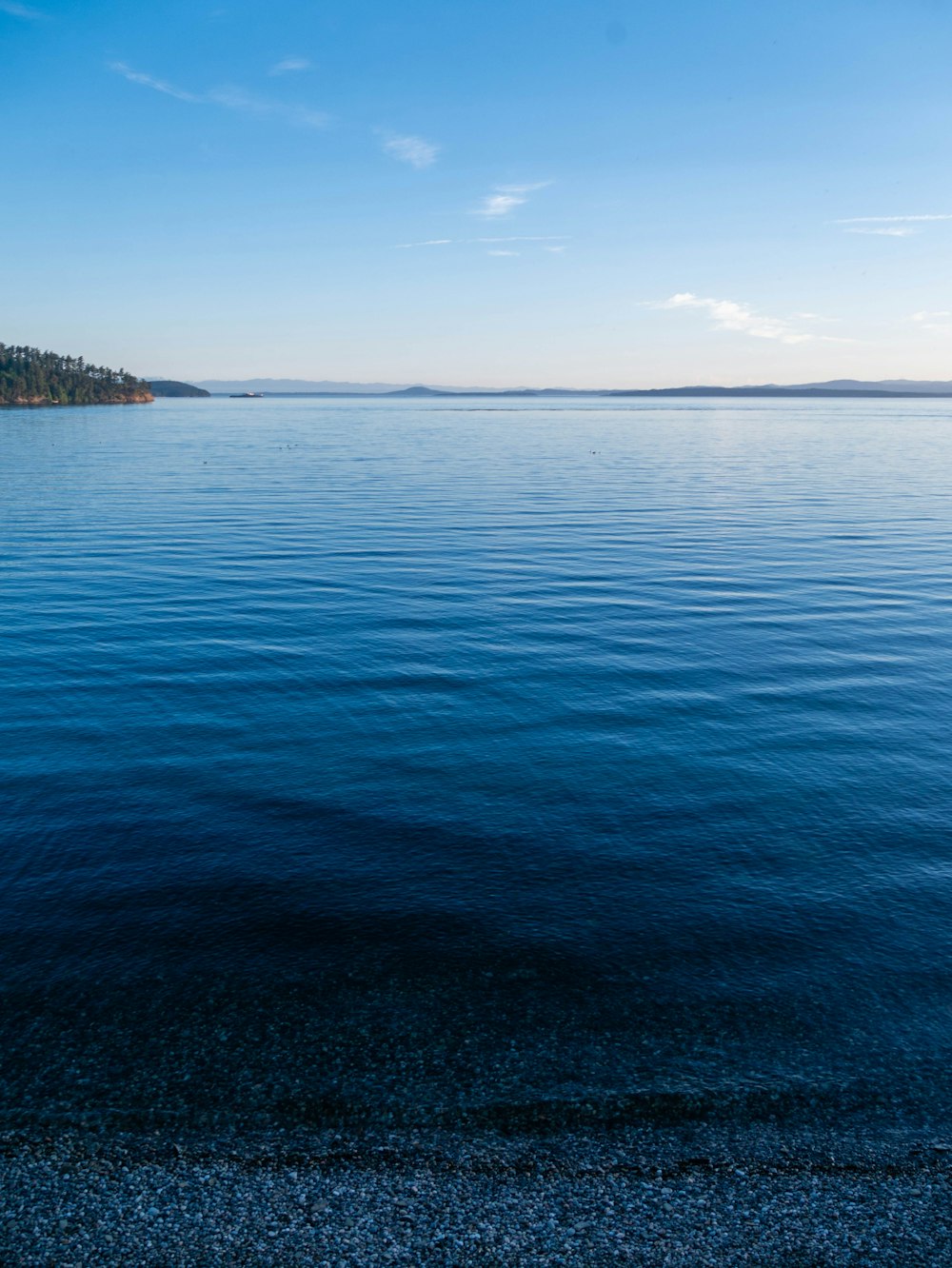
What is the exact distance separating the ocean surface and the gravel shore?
384 millimetres

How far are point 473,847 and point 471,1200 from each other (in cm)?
648

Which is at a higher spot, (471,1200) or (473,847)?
(471,1200)

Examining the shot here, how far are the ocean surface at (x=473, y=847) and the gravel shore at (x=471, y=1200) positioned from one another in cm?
38

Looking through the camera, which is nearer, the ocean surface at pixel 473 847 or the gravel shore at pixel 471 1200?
the gravel shore at pixel 471 1200

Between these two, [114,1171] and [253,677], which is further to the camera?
[253,677]

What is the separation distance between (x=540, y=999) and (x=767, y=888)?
4.19m

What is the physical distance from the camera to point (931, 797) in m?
15.4

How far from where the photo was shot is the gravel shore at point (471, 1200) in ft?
22.6

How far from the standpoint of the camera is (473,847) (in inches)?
539

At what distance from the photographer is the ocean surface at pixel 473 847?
9031 mm

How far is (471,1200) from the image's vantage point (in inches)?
289

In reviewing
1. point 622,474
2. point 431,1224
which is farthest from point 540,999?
point 622,474

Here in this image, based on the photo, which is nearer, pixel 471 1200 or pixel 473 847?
pixel 471 1200

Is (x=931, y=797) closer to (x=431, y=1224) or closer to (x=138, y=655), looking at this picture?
(x=431, y=1224)
